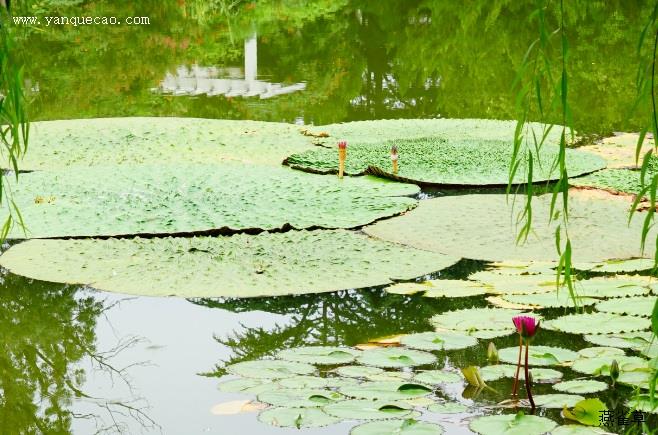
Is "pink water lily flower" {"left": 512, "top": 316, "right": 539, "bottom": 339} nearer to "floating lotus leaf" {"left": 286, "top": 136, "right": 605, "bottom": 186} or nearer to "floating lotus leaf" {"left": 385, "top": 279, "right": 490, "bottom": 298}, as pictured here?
"floating lotus leaf" {"left": 385, "top": 279, "right": 490, "bottom": 298}

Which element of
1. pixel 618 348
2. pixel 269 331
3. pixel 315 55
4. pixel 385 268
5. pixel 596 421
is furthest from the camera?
pixel 315 55

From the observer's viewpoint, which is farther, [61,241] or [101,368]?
[61,241]

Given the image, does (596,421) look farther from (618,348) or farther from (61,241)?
(61,241)

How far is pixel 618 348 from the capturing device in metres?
3.22

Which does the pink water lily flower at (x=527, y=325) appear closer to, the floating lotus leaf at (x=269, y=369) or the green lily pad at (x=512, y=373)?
the green lily pad at (x=512, y=373)

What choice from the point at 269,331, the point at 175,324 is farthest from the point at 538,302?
the point at 175,324

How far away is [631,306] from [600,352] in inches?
18.9

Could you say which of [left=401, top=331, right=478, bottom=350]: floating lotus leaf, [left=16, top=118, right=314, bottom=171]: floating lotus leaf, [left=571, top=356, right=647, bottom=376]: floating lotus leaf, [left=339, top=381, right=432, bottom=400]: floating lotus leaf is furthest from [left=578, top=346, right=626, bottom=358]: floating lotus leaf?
[left=16, top=118, right=314, bottom=171]: floating lotus leaf

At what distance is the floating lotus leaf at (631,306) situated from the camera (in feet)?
11.7

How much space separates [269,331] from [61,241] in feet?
4.74

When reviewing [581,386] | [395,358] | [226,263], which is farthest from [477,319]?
[226,263]

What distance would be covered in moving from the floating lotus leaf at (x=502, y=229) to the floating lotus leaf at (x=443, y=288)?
1.29 feet

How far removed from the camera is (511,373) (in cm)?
306

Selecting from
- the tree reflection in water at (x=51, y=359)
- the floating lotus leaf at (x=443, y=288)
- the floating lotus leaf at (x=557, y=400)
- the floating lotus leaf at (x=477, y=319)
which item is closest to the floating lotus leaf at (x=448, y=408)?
the floating lotus leaf at (x=557, y=400)
